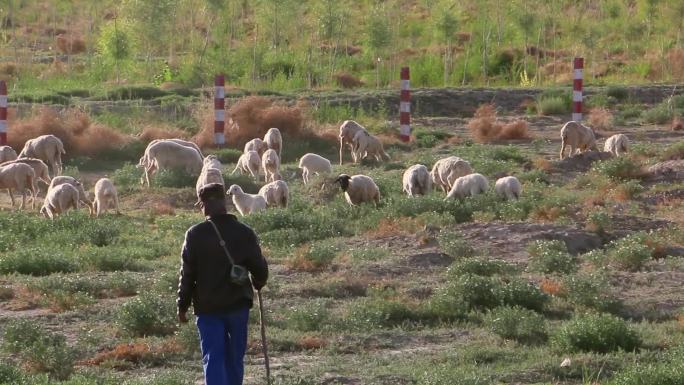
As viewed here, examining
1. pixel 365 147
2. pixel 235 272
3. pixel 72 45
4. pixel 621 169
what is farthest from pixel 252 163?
pixel 72 45

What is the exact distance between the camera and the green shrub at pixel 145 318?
11.2 meters

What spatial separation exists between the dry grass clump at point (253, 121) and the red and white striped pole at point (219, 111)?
24cm

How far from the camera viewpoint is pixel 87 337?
10961 mm

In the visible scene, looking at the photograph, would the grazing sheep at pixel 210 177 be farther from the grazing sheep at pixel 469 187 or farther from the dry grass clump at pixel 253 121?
the dry grass clump at pixel 253 121

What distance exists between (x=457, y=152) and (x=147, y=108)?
7.59 m

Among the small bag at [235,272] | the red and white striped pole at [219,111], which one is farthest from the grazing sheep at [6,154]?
the small bag at [235,272]

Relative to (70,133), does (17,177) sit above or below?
below

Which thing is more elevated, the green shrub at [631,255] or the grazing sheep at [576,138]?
the grazing sheep at [576,138]

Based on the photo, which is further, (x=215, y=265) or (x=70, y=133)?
(x=70, y=133)

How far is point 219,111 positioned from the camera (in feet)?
80.9

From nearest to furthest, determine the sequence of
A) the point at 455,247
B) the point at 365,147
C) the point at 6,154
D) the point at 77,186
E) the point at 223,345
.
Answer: the point at 223,345 < the point at 455,247 < the point at 77,186 < the point at 6,154 < the point at 365,147

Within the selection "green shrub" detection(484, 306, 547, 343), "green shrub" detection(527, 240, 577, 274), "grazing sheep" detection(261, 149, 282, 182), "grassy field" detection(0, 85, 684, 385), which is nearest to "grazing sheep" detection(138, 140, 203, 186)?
"grassy field" detection(0, 85, 684, 385)

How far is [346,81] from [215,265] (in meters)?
27.7

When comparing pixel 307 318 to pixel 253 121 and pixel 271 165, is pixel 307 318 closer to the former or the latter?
pixel 271 165
